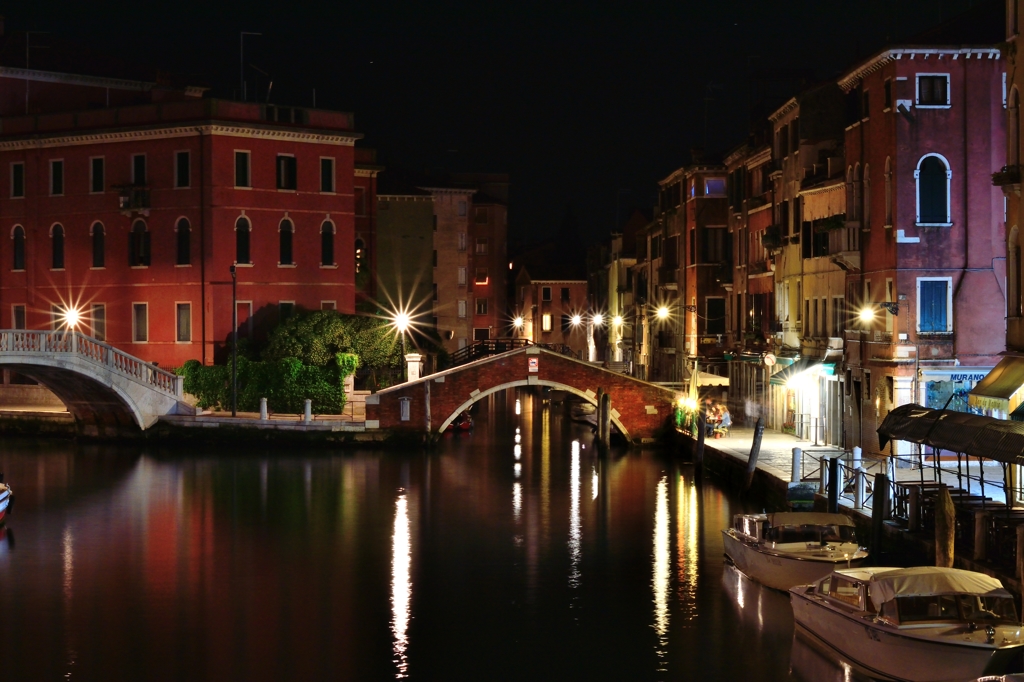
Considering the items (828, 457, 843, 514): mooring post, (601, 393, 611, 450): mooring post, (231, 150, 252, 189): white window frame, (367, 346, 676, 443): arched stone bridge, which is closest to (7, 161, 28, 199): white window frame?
(231, 150, 252, 189): white window frame

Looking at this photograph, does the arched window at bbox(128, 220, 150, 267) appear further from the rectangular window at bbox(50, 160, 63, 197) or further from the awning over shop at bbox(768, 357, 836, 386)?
the awning over shop at bbox(768, 357, 836, 386)

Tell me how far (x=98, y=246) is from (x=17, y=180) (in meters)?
3.31

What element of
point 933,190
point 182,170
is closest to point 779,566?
point 933,190

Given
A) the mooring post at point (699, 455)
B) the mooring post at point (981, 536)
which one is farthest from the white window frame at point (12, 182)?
the mooring post at point (981, 536)

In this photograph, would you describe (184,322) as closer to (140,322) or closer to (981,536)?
(140,322)

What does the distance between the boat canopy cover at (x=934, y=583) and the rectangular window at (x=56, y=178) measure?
32.1 metres

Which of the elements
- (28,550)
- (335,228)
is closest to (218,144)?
(335,228)

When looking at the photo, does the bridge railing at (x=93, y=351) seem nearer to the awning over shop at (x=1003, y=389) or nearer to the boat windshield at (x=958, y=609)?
the awning over shop at (x=1003, y=389)

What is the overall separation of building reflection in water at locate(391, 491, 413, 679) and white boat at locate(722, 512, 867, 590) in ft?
15.6

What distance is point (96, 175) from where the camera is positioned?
4106 centimetres

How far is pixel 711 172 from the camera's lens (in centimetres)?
4388

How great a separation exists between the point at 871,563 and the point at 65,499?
16960 mm

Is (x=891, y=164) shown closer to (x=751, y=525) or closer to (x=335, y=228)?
(x=751, y=525)

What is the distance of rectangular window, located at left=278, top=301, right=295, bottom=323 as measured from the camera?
4075cm
